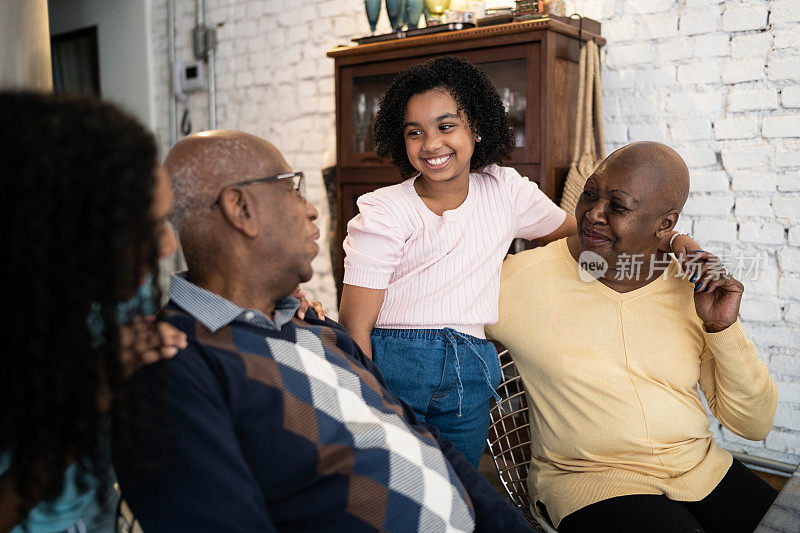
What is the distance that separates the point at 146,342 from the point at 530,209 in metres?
1.35

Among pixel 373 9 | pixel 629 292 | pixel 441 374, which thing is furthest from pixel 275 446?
pixel 373 9

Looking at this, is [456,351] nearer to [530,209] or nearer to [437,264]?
[437,264]

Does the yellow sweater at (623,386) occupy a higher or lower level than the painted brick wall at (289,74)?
lower

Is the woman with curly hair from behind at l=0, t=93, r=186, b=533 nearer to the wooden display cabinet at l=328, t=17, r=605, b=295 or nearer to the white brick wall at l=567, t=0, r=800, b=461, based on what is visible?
the wooden display cabinet at l=328, t=17, r=605, b=295

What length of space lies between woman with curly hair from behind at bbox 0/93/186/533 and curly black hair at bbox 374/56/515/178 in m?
1.23

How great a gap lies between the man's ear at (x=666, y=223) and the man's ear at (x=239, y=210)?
1.08 meters

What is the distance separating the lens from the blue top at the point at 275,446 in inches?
35.4

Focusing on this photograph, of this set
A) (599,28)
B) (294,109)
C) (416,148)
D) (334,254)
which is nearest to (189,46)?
(294,109)

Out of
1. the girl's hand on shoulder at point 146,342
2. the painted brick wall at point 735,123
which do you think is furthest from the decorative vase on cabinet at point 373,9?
the girl's hand on shoulder at point 146,342

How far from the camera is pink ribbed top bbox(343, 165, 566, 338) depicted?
170 cm

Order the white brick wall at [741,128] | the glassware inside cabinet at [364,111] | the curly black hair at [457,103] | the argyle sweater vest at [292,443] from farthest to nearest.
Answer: the glassware inside cabinet at [364,111] < the white brick wall at [741,128] < the curly black hair at [457,103] < the argyle sweater vest at [292,443]

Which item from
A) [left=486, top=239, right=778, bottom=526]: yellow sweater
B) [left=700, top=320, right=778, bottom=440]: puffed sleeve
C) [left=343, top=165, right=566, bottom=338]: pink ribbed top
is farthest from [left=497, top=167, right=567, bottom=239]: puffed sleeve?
[left=700, top=320, right=778, bottom=440]: puffed sleeve

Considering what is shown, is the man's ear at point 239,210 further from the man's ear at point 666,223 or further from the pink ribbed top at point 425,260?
the man's ear at point 666,223

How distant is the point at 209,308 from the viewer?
109cm
